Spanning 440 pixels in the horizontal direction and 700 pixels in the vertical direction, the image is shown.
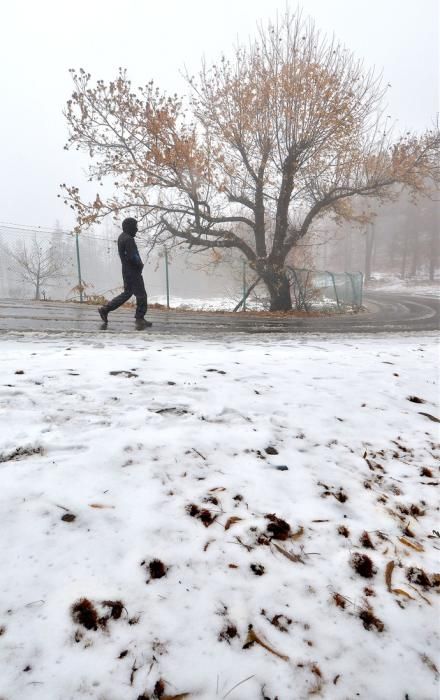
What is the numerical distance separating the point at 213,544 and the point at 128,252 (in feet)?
19.8

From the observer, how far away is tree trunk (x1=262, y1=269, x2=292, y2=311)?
44.3 ft

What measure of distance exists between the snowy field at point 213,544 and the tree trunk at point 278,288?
10.7m

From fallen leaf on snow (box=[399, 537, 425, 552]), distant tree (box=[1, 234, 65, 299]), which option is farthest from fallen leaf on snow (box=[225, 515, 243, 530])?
distant tree (box=[1, 234, 65, 299])

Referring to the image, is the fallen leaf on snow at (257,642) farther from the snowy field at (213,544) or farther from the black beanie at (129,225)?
the black beanie at (129,225)

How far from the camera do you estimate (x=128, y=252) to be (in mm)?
6891

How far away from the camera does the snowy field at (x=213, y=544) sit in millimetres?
1267

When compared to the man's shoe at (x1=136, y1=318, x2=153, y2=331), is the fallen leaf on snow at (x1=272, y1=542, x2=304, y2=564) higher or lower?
lower

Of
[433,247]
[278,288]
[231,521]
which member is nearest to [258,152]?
[278,288]

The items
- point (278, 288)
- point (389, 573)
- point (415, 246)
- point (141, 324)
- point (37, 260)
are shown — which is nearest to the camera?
point (389, 573)

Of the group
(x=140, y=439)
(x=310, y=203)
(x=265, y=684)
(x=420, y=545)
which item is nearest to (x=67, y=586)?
(x=265, y=684)

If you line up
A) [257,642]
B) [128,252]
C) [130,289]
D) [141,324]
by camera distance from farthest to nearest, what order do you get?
[141,324] → [130,289] → [128,252] → [257,642]

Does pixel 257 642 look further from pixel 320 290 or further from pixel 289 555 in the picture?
pixel 320 290

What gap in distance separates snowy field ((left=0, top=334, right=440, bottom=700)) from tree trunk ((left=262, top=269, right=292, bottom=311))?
1065 centimetres

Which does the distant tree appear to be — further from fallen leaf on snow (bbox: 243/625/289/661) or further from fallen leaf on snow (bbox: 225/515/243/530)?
fallen leaf on snow (bbox: 243/625/289/661)
